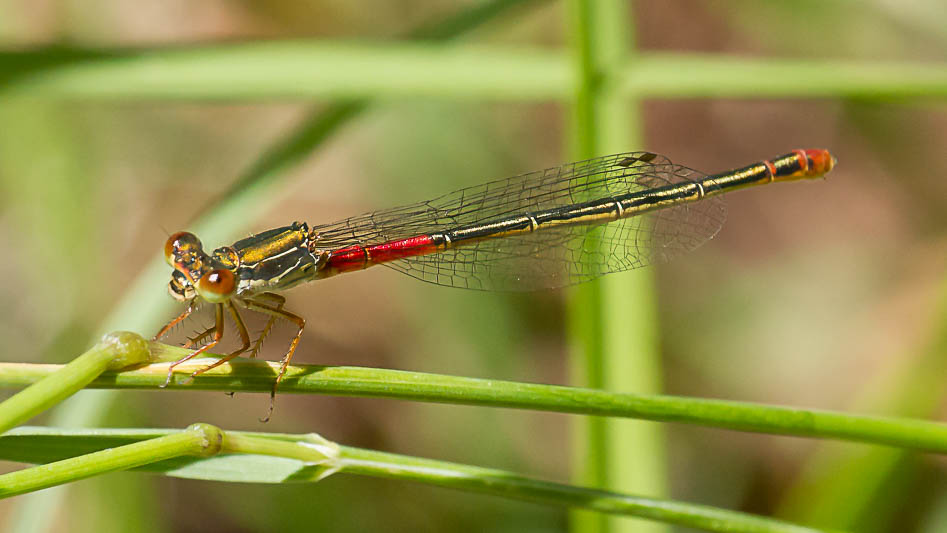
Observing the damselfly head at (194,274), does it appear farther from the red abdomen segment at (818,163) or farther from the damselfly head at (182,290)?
the red abdomen segment at (818,163)

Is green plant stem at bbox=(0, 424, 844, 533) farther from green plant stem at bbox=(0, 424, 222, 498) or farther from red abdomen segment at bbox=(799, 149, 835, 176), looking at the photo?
red abdomen segment at bbox=(799, 149, 835, 176)

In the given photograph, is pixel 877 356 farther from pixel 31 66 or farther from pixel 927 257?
pixel 31 66

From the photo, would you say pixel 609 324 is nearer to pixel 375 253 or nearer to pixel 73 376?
pixel 375 253

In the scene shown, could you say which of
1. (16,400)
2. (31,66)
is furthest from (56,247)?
(16,400)

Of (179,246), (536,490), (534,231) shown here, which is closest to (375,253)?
(534,231)

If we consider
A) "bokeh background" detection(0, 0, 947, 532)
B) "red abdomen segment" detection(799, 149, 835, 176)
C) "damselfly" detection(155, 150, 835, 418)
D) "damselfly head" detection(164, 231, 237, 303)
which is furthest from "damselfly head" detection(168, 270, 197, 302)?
"red abdomen segment" detection(799, 149, 835, 176)

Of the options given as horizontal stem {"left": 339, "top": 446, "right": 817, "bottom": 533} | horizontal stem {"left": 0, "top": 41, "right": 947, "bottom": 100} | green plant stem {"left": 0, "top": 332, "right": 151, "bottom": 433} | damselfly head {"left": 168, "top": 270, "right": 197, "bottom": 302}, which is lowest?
horizontal stem {"left": 339, "top": 446, "right": 817, "bottom": 533}
